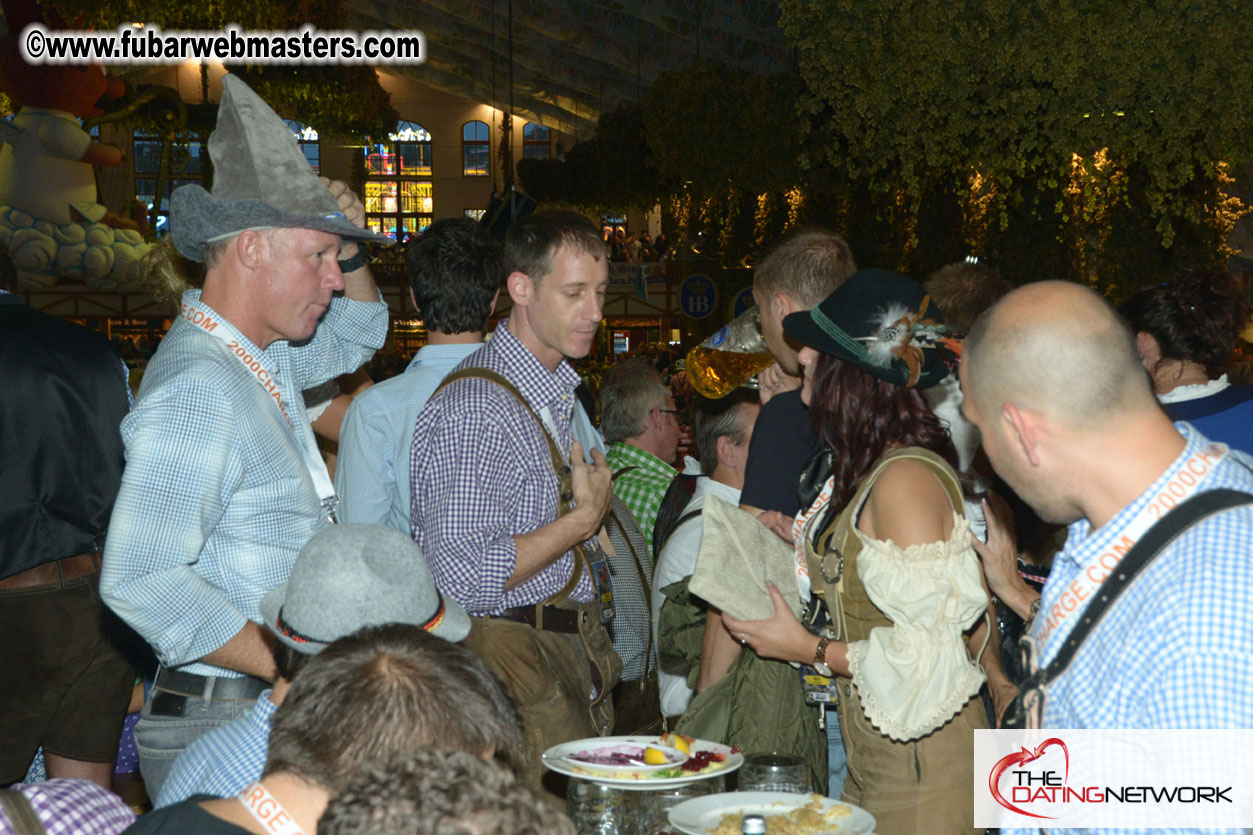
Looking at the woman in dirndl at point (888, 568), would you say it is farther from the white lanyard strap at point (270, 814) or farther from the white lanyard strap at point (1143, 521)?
the white lanyard strap at point (270, 814)

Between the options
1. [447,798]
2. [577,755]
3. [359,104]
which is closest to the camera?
[447,798]

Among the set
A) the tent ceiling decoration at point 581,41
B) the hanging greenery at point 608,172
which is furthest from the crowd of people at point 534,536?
the hanging greenery at point 608,172

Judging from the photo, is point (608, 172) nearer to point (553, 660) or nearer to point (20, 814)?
point (553, 660)

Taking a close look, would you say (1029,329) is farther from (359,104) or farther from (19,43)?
(359,104)

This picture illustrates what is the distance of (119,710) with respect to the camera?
3.11 m

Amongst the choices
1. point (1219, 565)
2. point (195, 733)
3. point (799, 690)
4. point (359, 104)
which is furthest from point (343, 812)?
point (359, 104)

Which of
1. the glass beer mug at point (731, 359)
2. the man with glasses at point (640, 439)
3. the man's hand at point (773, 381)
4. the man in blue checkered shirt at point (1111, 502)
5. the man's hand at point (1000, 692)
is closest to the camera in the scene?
the man in blue checkered shirt at point (1111, 502)

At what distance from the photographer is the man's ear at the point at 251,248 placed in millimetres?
2137

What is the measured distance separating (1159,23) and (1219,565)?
3678mm

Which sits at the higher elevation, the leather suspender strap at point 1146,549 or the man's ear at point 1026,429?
the man's ear at point 1026,429

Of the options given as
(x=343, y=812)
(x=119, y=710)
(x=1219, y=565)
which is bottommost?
(x=119, y=710)

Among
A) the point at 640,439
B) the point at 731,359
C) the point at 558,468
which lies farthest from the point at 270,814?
the point at 640,439

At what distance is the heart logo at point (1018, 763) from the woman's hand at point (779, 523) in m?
0.86

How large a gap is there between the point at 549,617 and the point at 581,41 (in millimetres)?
16147
